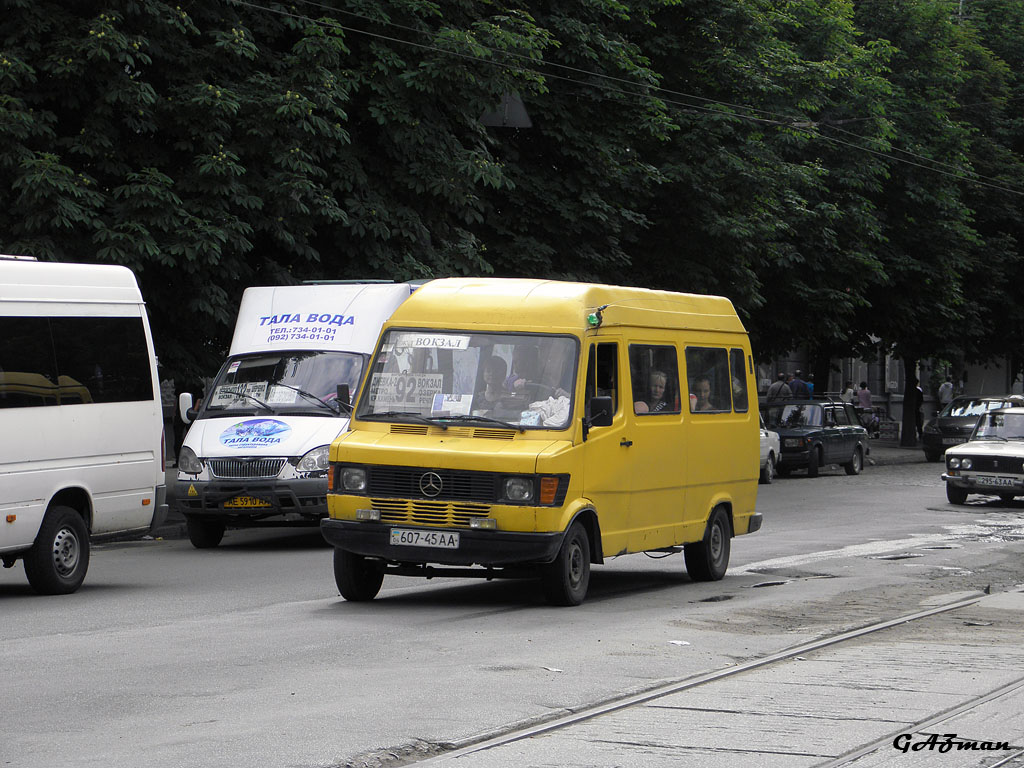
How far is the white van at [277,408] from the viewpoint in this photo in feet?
54.7

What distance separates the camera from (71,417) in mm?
12805

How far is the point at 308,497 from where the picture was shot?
653 inches

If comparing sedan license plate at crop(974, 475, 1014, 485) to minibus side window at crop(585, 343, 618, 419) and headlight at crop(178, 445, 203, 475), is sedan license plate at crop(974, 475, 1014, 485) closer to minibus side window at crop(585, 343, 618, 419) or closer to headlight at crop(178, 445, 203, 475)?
headlight at crop(178, 445, 203, 475)

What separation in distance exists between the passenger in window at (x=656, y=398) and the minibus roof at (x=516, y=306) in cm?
46

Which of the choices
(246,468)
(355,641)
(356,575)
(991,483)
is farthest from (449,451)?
(991,483)

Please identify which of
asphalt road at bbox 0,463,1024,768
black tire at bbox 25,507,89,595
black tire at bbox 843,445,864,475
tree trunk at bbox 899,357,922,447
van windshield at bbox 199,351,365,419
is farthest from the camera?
tree trunk at bbox 899,357,922,447

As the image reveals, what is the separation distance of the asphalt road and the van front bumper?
401 millimetres

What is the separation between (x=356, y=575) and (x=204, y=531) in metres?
6.03

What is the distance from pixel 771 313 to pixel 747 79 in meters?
5.89

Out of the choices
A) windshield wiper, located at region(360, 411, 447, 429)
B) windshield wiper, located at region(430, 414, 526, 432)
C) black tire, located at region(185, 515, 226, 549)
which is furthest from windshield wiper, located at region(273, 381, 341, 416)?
windshield wiper, located at region(430, 414, 526, 432)

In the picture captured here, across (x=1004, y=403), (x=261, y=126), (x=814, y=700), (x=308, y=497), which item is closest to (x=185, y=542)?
(x=308, y=497)

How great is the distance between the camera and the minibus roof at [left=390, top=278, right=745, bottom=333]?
12023mm

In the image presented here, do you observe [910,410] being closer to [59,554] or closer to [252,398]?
[252,398]

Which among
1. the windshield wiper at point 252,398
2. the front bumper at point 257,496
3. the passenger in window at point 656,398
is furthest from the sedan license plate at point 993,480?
the passenger in window at point 656,398
